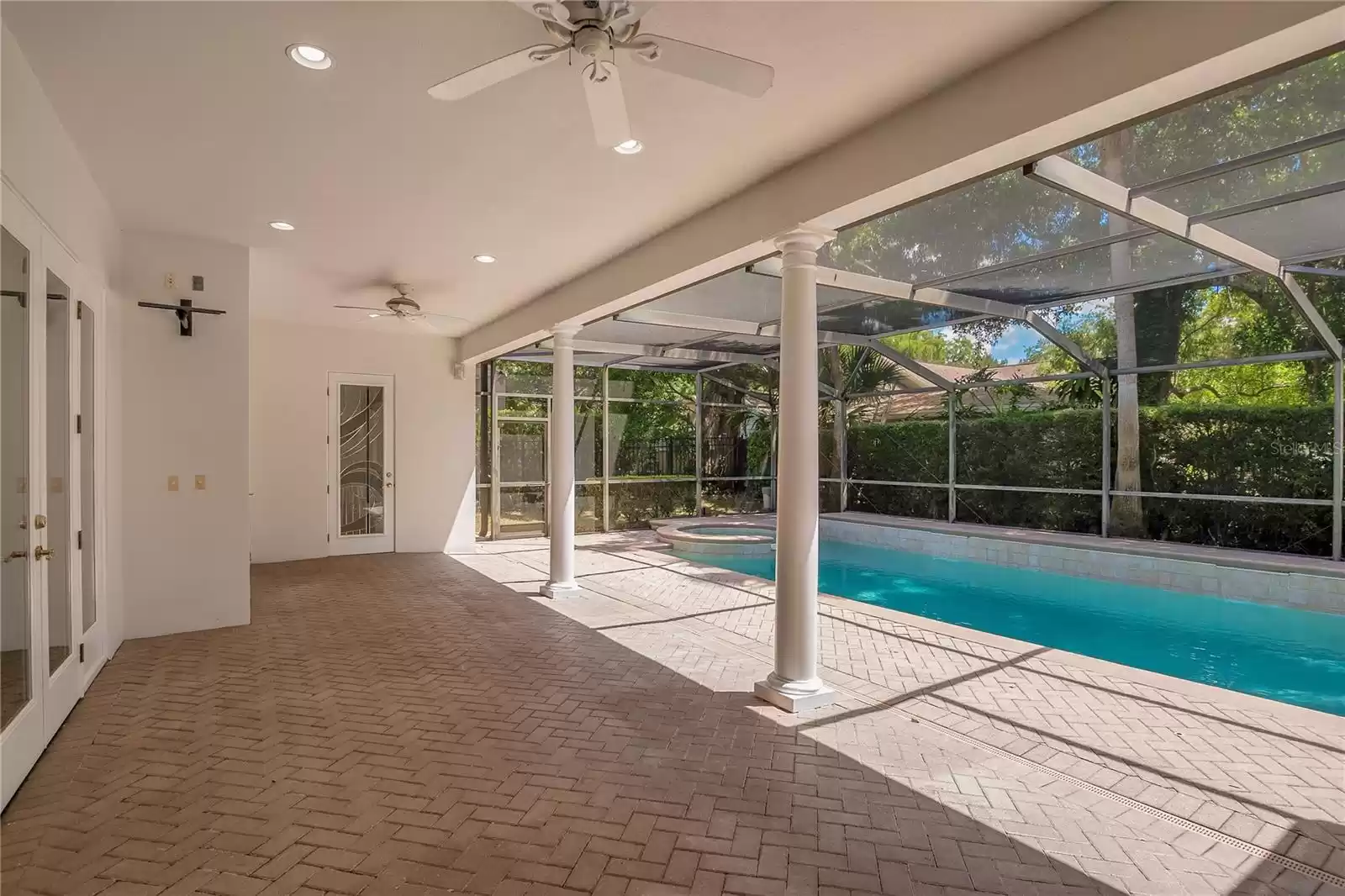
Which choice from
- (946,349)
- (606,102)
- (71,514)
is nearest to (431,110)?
(606,102)

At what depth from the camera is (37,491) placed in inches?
129

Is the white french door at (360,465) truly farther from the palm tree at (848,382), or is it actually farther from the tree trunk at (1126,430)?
the tree trunk at (1126,430)

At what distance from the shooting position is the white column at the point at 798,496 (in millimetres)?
4035

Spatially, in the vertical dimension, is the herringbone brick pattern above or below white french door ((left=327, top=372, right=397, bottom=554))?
below

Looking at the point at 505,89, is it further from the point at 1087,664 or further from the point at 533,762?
the point at 1087,664

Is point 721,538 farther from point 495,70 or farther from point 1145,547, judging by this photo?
point 495,70

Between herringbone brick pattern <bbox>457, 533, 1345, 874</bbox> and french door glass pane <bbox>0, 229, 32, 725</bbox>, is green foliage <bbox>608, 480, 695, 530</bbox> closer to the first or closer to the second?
herringbone brick pattern <bbox>457, 533, 1345, 874</bbox>

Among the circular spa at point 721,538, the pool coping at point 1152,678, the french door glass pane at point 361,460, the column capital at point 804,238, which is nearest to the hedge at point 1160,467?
the circular spa at point 721,538

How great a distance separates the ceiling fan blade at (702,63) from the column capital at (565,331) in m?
4.58

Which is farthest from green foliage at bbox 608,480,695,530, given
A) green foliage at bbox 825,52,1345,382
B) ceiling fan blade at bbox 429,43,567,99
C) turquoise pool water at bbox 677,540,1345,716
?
ceiling fan blade at bbox 429,43,567,99

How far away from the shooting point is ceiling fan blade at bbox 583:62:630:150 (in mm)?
2330

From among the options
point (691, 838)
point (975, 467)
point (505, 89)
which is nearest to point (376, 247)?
point (505, 89)

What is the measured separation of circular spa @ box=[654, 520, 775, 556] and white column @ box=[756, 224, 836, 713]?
6.29 m

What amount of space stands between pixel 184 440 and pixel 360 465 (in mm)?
3903
